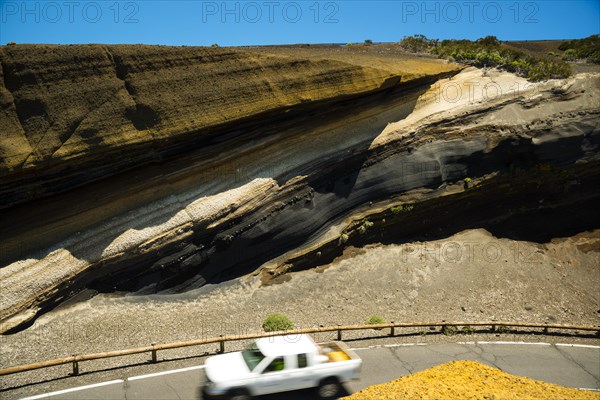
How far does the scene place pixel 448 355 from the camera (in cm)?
1589

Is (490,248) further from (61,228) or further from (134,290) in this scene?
(61,228)

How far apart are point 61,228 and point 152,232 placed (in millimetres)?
2865

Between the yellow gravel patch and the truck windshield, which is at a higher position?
the truck windshield

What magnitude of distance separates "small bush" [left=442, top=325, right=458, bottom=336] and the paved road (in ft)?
2.15

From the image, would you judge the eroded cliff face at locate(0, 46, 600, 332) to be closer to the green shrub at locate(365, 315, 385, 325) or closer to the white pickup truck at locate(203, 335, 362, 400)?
the green shrub at locate(365, 315, 385, 325)

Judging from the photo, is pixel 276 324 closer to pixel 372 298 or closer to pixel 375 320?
pixel 375 320

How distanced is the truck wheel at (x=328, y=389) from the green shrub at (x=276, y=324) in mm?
3964

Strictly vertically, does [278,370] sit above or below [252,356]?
below

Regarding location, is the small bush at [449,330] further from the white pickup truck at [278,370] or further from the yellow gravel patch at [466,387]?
the white pickup truck at [278,370]

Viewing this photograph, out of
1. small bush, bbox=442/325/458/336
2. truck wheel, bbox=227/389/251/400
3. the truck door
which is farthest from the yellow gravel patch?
truck wheel, bbox=227/389/251/400

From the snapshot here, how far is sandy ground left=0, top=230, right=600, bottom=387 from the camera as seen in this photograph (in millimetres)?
15109

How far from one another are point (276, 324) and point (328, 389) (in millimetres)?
4359

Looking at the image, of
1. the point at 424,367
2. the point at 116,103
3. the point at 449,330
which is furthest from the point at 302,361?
the point at 116,103

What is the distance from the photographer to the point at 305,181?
20641 millimetres
